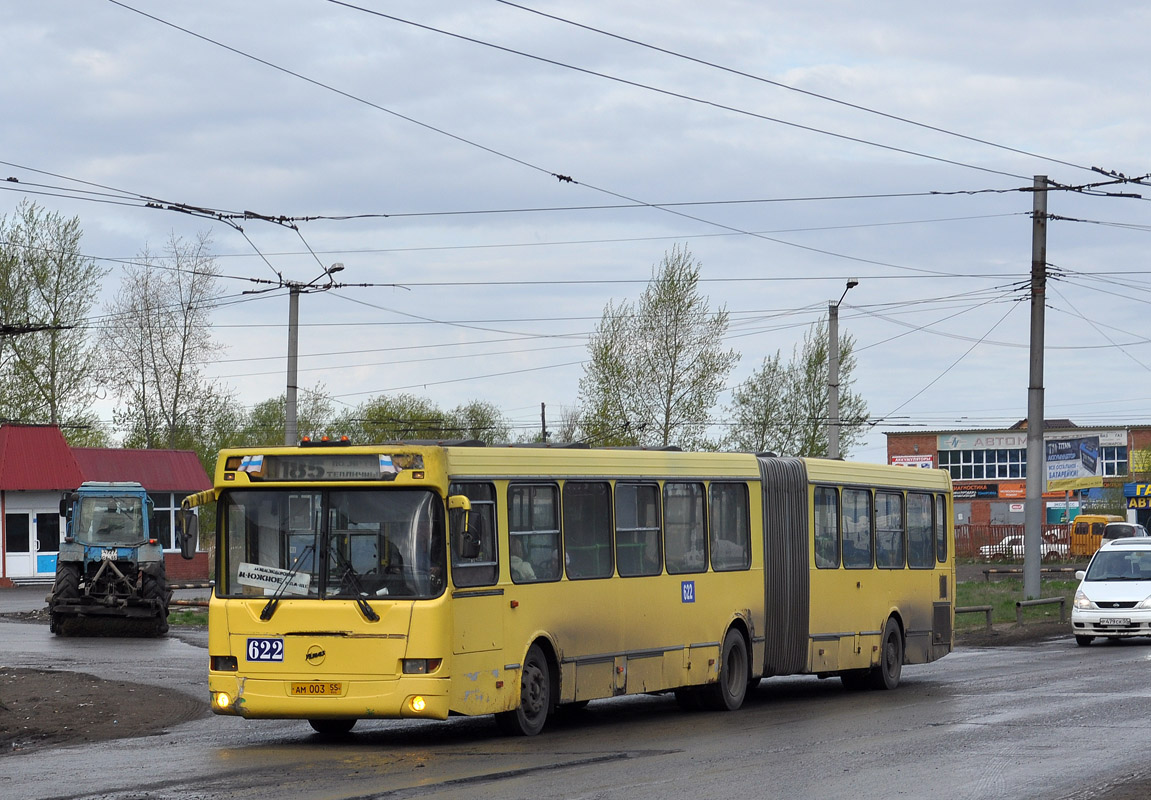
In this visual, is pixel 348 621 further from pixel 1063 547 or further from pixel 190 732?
pixel 1063 547

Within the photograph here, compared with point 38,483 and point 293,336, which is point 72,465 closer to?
point 38,483

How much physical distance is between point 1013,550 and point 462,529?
60.8m

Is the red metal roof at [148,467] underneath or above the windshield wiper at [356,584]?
above

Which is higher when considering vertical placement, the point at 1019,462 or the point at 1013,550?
the point at 1019,462

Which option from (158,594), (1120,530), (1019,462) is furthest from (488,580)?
(1019,462)

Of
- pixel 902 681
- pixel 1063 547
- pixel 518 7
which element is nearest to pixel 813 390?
pixel 1063 547

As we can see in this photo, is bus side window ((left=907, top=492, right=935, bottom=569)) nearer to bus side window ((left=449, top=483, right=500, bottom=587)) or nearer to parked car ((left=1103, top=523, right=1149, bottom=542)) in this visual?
bus side window ((left=449, top=483, right=500, bottom=587))

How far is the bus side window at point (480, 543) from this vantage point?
530 inches

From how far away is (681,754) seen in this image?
1295 cm

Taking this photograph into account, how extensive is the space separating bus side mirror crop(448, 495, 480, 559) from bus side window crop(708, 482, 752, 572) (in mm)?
4476

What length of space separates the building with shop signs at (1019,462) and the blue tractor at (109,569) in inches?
2718

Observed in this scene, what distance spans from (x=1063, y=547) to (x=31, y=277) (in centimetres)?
4470

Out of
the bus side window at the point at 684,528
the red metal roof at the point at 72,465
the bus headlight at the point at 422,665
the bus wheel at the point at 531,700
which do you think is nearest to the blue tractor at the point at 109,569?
the bus side window at the point at 684,528

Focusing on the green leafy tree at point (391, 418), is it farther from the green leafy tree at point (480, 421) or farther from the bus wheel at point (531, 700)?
the bus wheel at point (531, 700)
